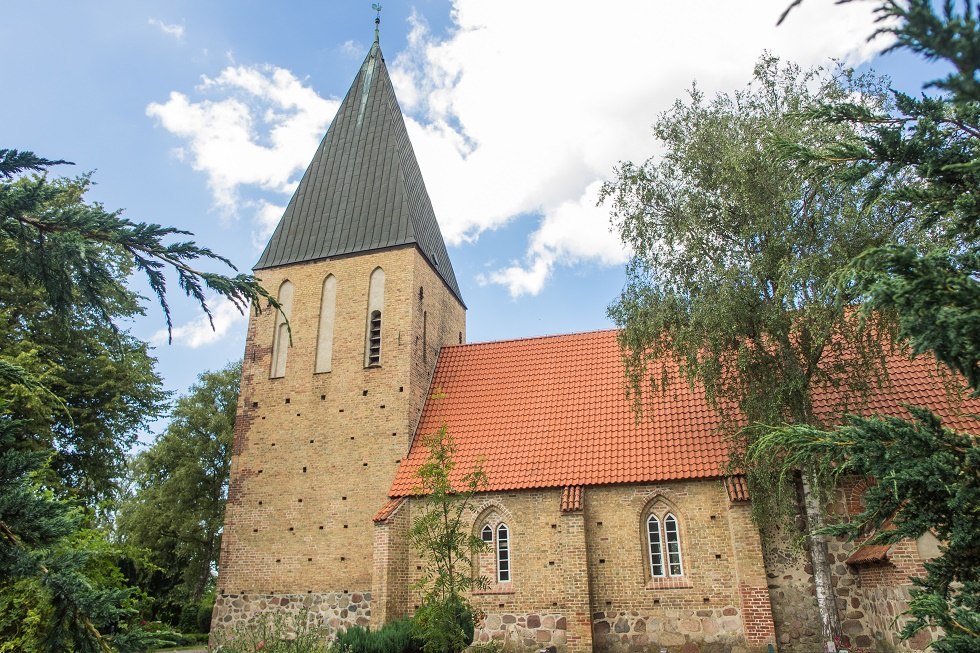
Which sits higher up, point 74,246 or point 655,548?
point 74,246

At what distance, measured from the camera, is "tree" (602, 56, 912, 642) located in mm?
10633

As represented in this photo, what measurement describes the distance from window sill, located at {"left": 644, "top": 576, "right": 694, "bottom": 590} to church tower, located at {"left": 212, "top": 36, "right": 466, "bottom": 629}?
20.9 ft

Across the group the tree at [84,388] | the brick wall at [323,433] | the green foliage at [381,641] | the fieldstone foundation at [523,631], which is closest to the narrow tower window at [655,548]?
the fieldstone foundation at [523,631]

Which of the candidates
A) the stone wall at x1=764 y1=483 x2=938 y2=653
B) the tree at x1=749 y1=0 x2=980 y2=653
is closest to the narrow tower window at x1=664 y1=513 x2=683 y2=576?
the stone wall at x1=764 y1=483 x2=938 y2=653

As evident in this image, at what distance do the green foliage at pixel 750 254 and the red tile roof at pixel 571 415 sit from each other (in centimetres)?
220

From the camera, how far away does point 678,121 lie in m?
13.2

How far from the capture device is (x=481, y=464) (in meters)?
15.3

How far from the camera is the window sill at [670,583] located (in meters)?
13.2

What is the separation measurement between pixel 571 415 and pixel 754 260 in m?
6.37


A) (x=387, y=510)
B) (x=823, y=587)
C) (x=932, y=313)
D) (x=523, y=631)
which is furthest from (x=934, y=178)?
(x=387, y=510)

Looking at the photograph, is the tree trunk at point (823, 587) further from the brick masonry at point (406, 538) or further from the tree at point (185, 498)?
the tree at point (185, 498)

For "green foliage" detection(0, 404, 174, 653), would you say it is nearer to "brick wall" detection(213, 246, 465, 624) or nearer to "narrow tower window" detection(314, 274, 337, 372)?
"brick wall" detection(213, 246, 465, 624)

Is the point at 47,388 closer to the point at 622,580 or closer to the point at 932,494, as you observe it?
the point at 932,494

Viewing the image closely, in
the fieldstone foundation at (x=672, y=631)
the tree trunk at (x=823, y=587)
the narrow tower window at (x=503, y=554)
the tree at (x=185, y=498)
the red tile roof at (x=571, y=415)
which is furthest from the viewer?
the tree at (x=185, y=498)
